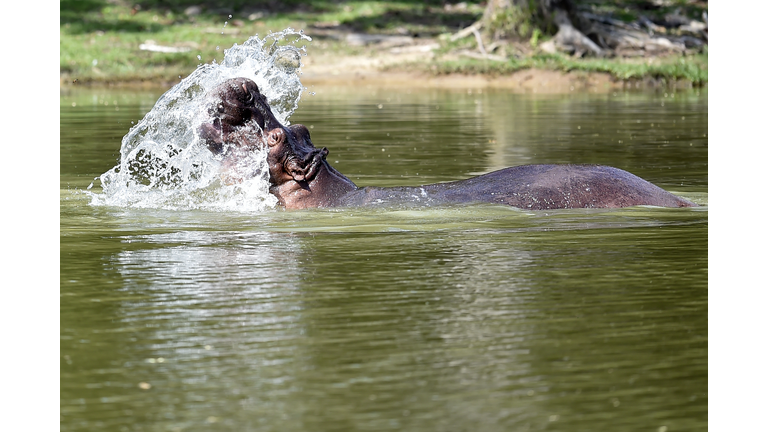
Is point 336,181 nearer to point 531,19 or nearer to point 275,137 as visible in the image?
point 275,137

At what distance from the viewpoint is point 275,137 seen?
8.41 metres

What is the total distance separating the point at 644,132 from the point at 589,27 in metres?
14.0

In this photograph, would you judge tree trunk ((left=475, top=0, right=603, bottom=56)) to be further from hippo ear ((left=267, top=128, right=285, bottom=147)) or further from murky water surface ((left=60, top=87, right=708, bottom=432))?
hippo ear ((left=267, top=128, right=285, bottom=147))

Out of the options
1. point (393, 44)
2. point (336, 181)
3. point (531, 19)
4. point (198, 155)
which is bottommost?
point (336, 181)

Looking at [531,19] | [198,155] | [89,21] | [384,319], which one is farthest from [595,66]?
[384,319]

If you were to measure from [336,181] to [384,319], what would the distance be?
3.66 metres

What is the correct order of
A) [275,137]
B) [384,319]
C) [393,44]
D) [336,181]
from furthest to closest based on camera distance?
[393,44], [336,181], [275,137], [384,319]

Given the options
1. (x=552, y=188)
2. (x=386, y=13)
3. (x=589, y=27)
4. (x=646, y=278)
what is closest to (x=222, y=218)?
(x=552, y=188)

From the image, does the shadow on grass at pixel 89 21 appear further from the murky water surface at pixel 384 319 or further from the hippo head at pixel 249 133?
the hippo head at pixel 249 133

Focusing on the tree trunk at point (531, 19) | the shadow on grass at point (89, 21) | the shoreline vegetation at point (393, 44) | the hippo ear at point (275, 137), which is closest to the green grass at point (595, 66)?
the shoreline vegetation at point (393, 44)

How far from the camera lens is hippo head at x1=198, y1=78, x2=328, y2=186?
8.30 meters

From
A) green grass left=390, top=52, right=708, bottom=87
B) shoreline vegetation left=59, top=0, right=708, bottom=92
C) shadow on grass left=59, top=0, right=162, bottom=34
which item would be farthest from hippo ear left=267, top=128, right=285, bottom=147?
shadow on grass left=59, top=0, right=162, bottom=34

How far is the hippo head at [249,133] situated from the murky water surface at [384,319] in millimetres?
368

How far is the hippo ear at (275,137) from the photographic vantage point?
840 centimetres
